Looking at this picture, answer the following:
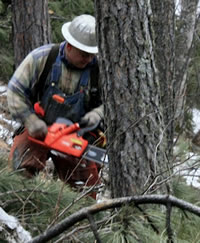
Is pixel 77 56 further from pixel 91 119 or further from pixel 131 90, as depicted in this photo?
pixel 131 90

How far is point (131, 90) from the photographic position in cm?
248

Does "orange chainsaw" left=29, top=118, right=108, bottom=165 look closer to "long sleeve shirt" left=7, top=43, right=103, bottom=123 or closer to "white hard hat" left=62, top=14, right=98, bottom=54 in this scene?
"long sleeve shirt" left=7, top=43, right=103, bottom=123

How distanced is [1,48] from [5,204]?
19.6 feet

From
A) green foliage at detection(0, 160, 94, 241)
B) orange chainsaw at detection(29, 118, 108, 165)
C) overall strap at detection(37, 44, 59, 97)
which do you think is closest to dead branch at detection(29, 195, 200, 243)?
green foliage at detection(0, 160, 94, 241)

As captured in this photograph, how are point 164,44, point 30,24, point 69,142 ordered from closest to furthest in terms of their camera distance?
point 69,142, point 164,44, point 30,24

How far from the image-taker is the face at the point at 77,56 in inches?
145

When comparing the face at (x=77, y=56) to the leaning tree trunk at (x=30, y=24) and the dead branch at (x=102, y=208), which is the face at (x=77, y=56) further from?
the dead branch at (x=102, y=208)

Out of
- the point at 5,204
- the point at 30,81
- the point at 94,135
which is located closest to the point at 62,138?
the point at 94,135

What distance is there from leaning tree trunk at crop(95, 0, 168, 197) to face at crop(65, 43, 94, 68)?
1150 mm

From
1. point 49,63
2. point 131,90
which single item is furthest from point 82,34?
point 131,90

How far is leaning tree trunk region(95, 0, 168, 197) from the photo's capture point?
2.44 m

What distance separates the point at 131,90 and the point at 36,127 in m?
1.40

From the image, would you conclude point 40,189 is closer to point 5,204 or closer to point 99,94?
point 5,204

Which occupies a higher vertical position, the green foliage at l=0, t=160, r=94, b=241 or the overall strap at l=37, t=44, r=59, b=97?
the overall strap at l=37, t=44, r=59, b=97
